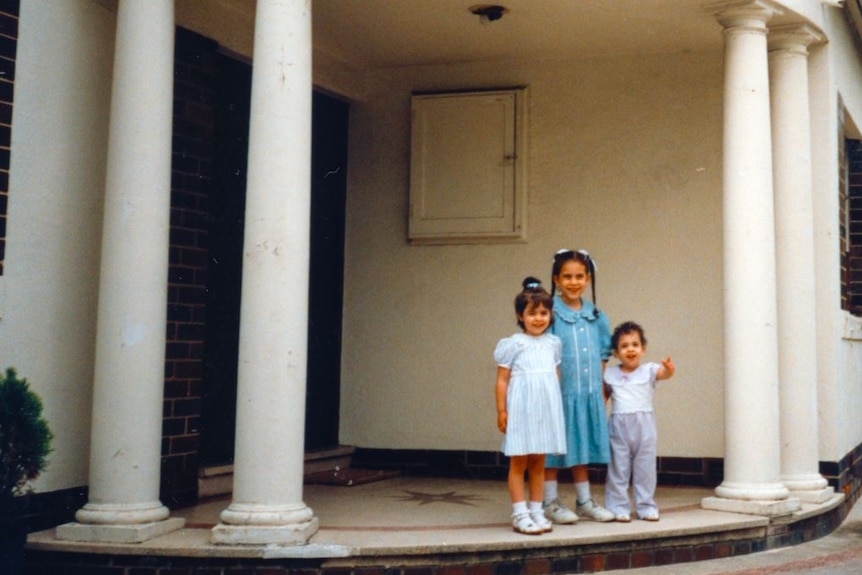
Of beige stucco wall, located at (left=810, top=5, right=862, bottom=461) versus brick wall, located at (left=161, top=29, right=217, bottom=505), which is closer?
brick wall, located at (left=161, top=29, right=217, bottom=505)

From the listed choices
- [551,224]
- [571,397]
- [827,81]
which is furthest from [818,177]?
[571,397]

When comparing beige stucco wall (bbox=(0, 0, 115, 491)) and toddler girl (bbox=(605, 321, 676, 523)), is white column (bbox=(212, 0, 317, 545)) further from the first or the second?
toddler girl (bbox=(605, 321, 676, 523))

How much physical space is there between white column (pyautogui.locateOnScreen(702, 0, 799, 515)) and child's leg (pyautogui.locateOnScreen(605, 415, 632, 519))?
856 millimetres

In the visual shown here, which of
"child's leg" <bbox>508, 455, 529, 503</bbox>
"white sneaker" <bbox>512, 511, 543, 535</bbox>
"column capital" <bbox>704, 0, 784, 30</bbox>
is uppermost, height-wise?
"column capital" <bbox>704, 0, 784, 30</bbox>

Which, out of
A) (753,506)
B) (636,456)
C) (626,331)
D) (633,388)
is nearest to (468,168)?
(626,331)

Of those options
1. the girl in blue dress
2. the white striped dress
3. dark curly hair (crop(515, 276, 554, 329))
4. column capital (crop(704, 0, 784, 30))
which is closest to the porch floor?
the girl in blue dress

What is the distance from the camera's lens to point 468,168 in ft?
30.8

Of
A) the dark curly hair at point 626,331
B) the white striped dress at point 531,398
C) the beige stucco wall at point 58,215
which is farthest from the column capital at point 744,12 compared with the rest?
the beige stucco wall at point 58,215

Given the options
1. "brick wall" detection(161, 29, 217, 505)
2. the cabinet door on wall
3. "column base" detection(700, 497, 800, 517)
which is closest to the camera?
"column base" detection(700, 497, 800, 517)

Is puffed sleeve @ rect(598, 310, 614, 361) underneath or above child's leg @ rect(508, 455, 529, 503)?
above

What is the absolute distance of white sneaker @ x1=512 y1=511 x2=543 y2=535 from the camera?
246 inches

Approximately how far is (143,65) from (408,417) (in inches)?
172

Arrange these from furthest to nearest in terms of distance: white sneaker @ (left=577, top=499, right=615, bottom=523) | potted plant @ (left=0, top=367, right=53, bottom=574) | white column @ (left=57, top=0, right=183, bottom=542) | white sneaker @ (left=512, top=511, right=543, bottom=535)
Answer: white sneaker @ (left=577, top=499, right=615, bottom=523) → white sneaker @ (left=512, top=511, right=543, bottom=535) → white column @ (left=57, top=0, right=183, bottom=542) → potted plant @ (left=0, top=367, right=53, bottom=574)

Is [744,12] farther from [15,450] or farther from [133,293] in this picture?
[15,450]
